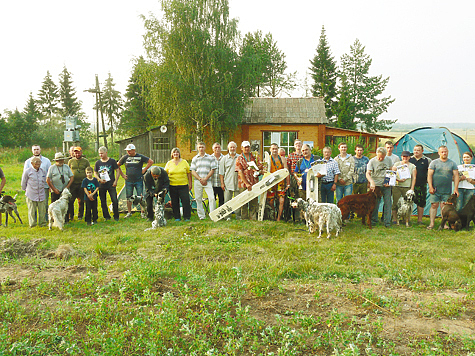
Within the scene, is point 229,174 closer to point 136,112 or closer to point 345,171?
point 345,171

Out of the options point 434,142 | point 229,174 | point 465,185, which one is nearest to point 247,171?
point 229,174

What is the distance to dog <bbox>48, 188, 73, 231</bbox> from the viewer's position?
736 cm

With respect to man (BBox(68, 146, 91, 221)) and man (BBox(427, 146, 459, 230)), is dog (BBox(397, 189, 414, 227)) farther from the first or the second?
man (BBox(68, 146, 91, 221))

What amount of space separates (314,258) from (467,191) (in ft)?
14.9

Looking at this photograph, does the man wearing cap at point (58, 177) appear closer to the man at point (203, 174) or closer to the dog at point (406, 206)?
the man at point (203, 174)

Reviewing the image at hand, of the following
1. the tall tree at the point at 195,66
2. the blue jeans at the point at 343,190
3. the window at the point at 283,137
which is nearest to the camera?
the blue jeans at the point at 343,190

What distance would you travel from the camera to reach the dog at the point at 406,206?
295 inches

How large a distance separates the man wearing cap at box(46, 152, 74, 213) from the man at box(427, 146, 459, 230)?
8.57 m

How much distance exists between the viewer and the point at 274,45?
3969 centimetres

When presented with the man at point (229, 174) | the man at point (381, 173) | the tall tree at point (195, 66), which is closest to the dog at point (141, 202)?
the man at point (229, 174)

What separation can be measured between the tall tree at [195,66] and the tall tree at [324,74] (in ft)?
58.1

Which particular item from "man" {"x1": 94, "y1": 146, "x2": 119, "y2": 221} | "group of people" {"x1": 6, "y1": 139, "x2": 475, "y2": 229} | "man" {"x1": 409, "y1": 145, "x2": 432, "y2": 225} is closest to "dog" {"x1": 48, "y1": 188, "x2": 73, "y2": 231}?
"group of people" {"x1": 6, "y1": 139, "x2": 475, "y2": 229}

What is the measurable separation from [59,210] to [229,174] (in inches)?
159

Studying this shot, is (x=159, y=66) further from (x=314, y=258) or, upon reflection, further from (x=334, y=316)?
(x=334, y=316)
